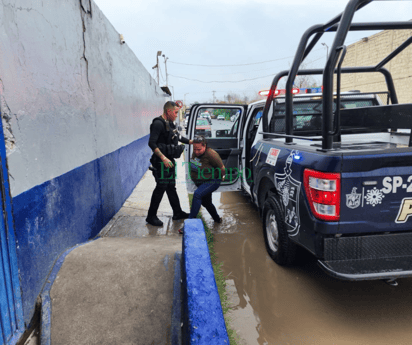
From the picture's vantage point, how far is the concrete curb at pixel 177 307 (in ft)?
7.49

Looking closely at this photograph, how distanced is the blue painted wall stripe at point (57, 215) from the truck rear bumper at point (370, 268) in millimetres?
2210

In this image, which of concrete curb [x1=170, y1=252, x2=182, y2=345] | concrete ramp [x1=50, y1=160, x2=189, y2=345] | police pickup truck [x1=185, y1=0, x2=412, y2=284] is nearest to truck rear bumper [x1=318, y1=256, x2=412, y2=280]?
police pickup truck [x1=185, y1=0, x2=412, y2=284]

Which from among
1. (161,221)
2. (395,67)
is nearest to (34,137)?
(161,221)

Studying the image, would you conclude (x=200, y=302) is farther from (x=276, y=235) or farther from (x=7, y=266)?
(x=276, y=235)

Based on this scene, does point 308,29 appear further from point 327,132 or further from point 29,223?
point 29,223

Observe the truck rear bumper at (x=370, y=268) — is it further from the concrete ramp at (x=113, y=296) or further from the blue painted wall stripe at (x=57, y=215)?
the blue painted wall stripe at (x=57, y=215)

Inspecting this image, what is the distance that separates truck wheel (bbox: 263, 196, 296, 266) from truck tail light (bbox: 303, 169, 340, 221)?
2.41 feet

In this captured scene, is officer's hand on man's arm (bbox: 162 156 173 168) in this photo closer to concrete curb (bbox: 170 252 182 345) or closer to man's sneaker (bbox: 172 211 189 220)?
man's sneaker (bbox: 172 211 189 220)

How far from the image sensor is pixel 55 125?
2775 mm

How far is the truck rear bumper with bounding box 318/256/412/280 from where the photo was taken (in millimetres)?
2322

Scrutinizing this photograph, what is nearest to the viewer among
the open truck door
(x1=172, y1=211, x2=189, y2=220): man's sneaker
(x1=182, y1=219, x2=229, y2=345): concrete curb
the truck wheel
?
(x1=182, y1=219, x2=229, y2=345): concrete curb

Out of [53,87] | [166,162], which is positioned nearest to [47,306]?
[53,87]

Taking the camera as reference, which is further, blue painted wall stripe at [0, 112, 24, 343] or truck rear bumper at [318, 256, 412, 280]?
truck rear bumper at [318, 256, 412, 280]

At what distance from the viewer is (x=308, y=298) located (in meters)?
3.02
